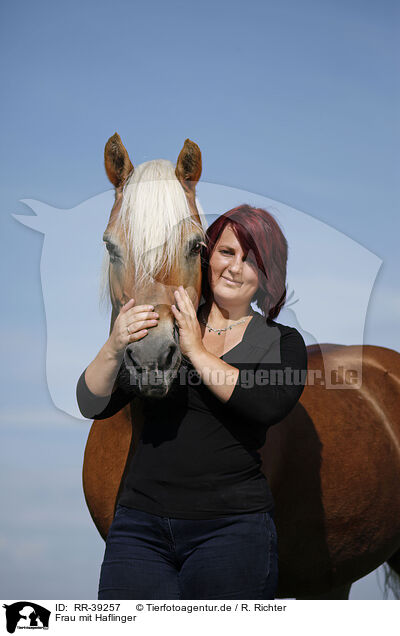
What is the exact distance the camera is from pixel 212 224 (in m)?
1.93

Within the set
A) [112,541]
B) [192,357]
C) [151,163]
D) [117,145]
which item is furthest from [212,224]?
[112,541]

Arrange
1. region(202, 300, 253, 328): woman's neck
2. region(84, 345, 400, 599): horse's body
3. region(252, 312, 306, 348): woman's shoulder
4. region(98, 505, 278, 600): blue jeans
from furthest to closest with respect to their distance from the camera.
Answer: region(84, 345, 400, 599): horse's body → region(202, 300, 253, 328): woman's neck → region(252, 312, 306, 348): woman's shoulder → region(98, 505, 278, 600): blue jeans

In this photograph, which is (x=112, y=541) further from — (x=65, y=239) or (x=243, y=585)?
(x=65, y=239)

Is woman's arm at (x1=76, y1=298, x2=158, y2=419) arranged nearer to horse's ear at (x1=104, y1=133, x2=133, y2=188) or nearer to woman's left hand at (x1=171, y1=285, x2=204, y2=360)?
woman's left hand at (x1=171, y1=285, x2=204, y2=360)

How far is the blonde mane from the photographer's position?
5.73 feet

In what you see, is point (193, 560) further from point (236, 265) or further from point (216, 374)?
point (236, 265)

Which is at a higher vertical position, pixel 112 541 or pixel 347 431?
pixel 347 431

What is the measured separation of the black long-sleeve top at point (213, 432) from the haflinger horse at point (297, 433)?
14cm

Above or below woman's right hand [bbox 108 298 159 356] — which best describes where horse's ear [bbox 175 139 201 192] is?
above

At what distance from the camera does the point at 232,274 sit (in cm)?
183

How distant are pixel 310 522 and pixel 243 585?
A: 1.25 m
